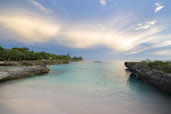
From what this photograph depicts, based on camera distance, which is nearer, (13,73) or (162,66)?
(162,66)

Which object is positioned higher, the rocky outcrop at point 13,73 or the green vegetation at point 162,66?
the green vegetation at point 162,66

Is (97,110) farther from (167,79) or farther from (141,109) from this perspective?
(167,79)

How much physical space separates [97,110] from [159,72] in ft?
27.8

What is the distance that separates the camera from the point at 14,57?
4125 centimetres

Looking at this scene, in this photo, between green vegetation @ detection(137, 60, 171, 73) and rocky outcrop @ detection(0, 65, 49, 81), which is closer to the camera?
green vegetation @ detection(137, 60, 171, 73)

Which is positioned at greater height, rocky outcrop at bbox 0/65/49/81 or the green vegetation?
the green vegetation

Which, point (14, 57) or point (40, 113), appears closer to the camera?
point (40, 113)

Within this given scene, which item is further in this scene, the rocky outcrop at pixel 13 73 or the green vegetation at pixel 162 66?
the rocky outcrop at pixel 13 73

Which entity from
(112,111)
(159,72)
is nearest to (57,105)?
(112,111)

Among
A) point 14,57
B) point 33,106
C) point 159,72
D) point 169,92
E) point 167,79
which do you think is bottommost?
point 169,92

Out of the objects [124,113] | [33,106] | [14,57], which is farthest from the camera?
[14,57]

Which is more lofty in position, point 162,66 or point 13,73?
point 162,66

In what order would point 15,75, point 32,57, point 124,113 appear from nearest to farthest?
point 124,113, point 15,75, point 32,57

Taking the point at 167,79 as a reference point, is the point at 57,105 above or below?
below
